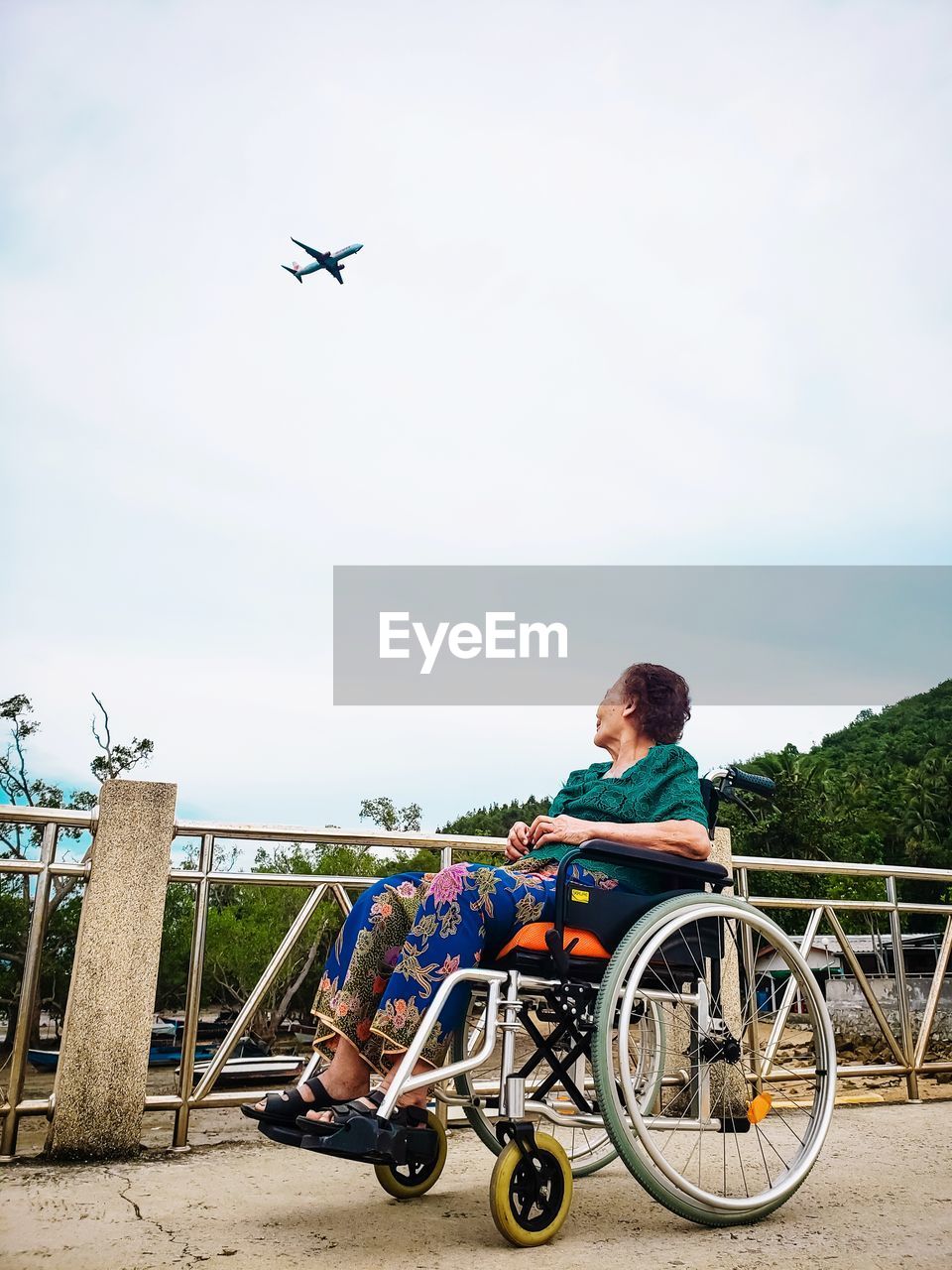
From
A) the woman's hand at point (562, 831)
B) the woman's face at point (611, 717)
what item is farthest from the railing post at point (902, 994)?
the woman's hand at point (562, 831)

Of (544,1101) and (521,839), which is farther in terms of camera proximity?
(521,839)

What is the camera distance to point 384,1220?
200 cm

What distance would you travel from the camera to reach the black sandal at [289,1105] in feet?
5.73

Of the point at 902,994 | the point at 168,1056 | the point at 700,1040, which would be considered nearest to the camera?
the point at 700,1040

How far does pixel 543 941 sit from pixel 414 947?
28 centimetres

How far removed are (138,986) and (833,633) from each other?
999 inches

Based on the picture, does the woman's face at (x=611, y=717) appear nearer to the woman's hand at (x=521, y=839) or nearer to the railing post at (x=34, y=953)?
the woman's hand at (x=521, y=839)

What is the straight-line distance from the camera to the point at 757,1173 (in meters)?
2.57

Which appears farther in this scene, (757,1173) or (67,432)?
(67,432)

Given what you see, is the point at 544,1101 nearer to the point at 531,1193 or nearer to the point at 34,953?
the point at 531,1193

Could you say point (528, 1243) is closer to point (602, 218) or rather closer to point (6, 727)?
point (602, 218)

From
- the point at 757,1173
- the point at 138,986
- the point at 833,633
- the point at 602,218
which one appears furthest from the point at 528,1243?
the point at 833,633

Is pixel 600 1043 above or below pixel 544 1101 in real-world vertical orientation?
above

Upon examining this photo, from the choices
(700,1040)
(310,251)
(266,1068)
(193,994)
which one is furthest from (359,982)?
(310,251)
